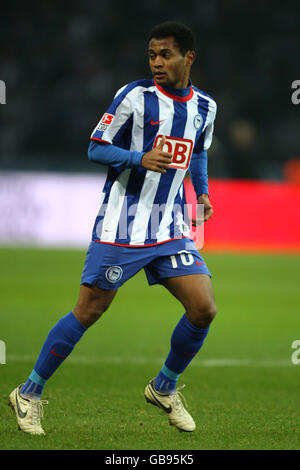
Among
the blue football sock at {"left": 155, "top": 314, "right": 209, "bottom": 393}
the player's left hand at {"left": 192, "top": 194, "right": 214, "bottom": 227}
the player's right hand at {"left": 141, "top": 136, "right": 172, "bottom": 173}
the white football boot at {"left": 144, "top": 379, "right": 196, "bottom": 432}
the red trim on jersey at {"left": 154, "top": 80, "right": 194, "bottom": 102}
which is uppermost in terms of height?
the red trim on jersey at {"left": 154, "top": 80, "right": 194, "bottom": 102}

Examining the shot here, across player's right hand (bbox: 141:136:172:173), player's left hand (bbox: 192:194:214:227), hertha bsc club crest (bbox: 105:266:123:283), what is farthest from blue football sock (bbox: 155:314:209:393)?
player's right hand (bbox: 141:136:172:173)

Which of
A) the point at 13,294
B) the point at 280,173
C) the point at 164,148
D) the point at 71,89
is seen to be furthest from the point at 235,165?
the point at 164,148

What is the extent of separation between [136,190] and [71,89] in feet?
59.7

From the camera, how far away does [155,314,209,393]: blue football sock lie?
13.1ft

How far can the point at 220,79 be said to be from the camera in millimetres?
21984

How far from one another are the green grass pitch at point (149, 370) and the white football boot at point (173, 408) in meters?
0.06

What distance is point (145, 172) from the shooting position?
396 cm

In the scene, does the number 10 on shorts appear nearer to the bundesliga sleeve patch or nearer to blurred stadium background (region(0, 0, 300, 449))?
the bundesliga sleeve patch

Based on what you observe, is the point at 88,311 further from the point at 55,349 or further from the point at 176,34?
the point at 176,34

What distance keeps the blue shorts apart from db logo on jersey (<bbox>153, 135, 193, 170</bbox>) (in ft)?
1.29

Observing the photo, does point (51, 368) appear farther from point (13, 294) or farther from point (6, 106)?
point (6, 106)

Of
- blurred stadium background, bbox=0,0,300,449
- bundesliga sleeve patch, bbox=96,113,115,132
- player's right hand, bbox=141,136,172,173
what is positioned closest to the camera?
player's right hand, bbox=141,136,172,173

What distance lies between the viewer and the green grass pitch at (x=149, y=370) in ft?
12.3

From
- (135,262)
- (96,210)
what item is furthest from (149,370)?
(96,210)
